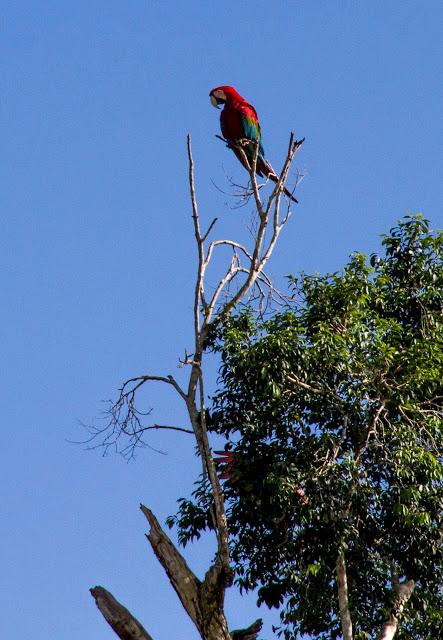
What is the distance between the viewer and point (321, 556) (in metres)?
8.66

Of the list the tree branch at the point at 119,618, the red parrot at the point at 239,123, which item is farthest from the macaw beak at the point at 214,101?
the tree branch at the point at 119,618

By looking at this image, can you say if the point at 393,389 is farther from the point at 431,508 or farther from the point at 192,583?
the point at 192,583

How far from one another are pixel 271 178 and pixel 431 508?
3093 mm

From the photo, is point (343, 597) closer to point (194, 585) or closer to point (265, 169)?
point (194, 585)

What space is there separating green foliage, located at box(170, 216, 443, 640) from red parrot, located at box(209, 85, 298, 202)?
56.1 inches

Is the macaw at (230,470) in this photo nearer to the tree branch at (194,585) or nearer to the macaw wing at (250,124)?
the tree branch at (194,585)

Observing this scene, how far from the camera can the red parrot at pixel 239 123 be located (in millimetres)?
9672

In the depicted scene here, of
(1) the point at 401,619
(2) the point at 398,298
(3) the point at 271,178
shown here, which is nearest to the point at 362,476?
(1) the point at 401,619

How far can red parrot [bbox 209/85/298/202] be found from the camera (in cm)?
967

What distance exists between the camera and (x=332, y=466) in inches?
339

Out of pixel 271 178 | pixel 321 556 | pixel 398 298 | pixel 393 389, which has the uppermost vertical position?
pixel 271 178

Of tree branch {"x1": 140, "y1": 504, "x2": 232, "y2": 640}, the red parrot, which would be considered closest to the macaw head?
the red parrot

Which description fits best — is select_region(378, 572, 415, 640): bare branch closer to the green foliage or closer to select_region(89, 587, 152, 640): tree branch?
the green foliage

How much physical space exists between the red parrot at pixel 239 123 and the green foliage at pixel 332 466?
1426 millimetres
